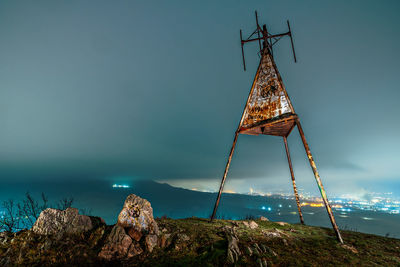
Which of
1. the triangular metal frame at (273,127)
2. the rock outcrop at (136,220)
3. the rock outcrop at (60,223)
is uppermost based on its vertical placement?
the triangular metal frame at (273,127)

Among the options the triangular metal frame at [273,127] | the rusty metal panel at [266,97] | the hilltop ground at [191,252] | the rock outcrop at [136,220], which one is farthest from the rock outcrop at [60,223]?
the rusty metal panel at [266,97]

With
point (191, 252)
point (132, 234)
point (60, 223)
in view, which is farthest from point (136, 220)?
point (60, 223)

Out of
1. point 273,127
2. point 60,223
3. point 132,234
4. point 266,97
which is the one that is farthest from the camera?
point 273,127

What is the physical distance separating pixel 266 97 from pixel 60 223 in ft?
35.1

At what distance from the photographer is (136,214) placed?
5.84m

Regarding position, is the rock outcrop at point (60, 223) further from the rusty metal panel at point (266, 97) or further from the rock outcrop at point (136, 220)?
the rusty metal panel at point (266, 97)

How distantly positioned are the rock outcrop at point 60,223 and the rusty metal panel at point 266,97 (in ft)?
28.2

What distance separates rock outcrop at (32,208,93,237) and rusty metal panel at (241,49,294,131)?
28.2 ft

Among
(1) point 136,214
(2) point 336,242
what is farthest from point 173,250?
(2) point 336,242

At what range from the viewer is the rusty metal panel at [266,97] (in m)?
8.84

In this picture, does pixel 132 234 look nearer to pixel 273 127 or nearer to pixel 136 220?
pixel 136 220

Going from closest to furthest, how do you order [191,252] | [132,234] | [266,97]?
[191,252], [132,234], [266,97]

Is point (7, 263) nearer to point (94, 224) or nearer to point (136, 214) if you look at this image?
point (94, 224)

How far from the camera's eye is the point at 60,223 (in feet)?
17.8
